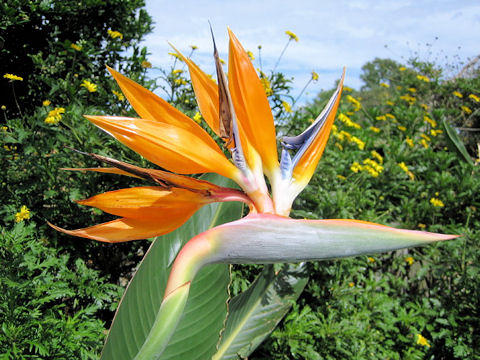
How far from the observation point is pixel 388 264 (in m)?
2.45

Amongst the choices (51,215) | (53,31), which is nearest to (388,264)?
(51,215)

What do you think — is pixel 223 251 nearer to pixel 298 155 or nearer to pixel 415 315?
pixel 298 155

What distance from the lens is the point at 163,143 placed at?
1.69 feet

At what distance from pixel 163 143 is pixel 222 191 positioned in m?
0.13

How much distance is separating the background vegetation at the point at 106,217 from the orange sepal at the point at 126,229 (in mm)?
588

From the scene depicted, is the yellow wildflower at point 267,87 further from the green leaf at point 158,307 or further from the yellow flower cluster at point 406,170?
the yellow flower cluster at point 406,170

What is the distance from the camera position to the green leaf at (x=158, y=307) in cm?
97

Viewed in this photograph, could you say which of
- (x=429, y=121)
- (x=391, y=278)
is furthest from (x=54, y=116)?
(x=429, y=121)

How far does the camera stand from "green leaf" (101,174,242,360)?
97 cm

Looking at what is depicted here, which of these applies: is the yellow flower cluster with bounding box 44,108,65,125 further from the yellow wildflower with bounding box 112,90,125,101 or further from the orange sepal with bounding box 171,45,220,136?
the orange sepal with bounding box 171,45,220,136

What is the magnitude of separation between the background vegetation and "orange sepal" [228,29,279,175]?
2.52 ft

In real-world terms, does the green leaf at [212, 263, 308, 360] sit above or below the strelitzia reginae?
below

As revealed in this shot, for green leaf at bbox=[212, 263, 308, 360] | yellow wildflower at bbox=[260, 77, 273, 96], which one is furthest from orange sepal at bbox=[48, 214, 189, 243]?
yellow wildflower at bbox=[260, 77, 273, 96]

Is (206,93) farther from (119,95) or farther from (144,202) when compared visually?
(119,95)
